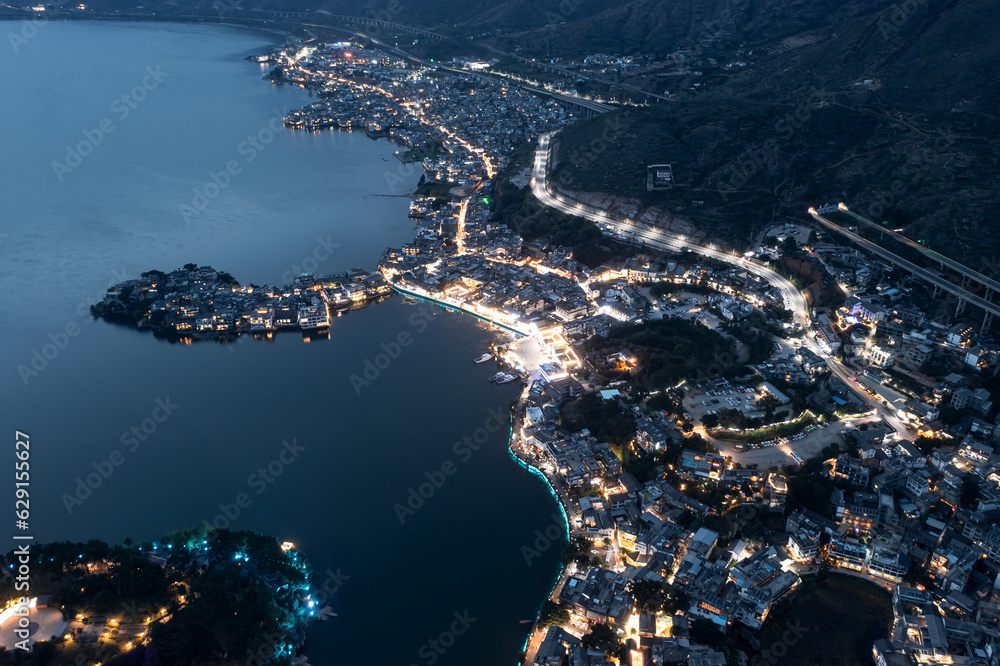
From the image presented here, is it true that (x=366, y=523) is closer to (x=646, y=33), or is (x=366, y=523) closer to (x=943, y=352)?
(x=943, y=352)

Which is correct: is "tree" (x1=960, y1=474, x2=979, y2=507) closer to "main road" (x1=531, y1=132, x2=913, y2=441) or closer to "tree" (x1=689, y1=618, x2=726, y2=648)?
"main road" (x1=531, y1=132, x2=913, y2=441)

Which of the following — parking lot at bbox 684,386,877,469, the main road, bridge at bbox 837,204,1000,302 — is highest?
bridge at bbox 837,204,1000,302

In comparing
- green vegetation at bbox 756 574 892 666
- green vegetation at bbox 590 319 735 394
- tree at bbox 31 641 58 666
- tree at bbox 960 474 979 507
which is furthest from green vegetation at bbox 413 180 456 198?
tree at bbox 31 641 58 666

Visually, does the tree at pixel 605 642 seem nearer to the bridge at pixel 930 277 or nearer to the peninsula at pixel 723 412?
the peninsula at pixel 723 412

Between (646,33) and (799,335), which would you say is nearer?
(799,335)

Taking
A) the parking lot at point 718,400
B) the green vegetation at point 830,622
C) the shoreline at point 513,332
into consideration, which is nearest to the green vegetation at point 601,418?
the shoreline at point 513,332

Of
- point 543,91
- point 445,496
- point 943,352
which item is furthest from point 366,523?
point 543,91
